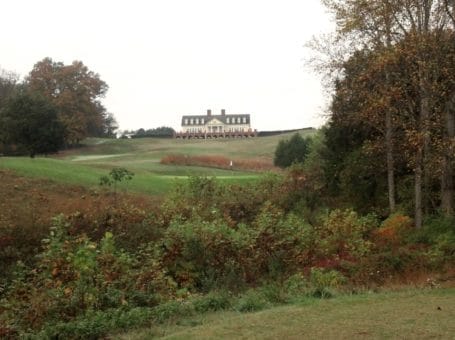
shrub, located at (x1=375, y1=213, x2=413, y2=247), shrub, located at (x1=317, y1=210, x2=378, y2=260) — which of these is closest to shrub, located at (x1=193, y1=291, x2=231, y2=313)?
shrub, located at (x1=317, y1=210, x2=378, y2=260)

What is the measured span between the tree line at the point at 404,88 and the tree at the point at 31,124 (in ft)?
118

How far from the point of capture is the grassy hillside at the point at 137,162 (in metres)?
31.8

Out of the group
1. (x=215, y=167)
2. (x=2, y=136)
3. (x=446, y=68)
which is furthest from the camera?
(x=215, y=167)

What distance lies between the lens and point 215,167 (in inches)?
2309

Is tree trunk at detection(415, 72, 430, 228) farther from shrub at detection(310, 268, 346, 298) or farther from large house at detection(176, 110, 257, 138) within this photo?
large house at detection(176, 110, 257, 138)

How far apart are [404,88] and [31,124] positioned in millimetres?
40014

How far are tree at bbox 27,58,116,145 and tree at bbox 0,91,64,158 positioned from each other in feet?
73.6

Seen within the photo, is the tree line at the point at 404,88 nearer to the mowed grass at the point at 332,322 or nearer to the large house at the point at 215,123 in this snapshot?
the mowed grass at the point at 332,322

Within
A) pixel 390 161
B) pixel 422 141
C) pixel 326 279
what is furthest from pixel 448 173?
pixel 326 279

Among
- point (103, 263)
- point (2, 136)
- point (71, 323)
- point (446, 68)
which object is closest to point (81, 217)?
point (103, 263)

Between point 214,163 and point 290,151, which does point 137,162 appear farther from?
point 290,151

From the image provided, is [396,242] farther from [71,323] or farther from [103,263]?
[71,323]

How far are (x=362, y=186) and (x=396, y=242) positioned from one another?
684 cm

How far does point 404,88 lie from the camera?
59.4 ft
